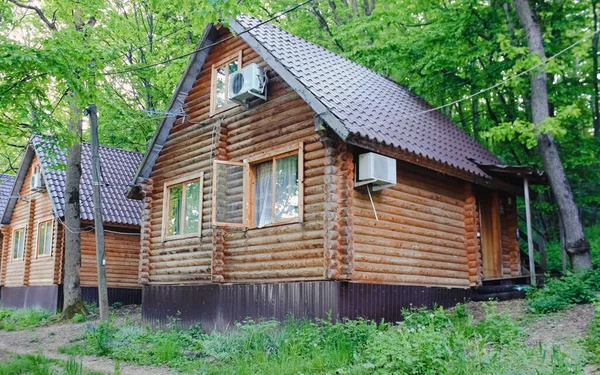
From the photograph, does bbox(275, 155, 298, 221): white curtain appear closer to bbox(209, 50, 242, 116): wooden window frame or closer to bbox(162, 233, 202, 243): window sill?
bbox(209, 50, 242, 116): wooden window frame

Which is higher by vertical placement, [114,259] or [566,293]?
[114,259]

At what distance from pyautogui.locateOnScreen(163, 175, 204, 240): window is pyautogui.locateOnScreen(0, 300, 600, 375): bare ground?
11.9 ft

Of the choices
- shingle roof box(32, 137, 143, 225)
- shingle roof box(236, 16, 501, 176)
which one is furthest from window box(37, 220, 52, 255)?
shingle roof box(236, 16, 501, 176)

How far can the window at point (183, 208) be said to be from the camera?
13.5 m

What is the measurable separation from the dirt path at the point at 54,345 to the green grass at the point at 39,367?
0.46 metres

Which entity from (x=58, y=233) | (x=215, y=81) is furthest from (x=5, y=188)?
(x=215, y=81)

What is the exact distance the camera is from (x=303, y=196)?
10812mm

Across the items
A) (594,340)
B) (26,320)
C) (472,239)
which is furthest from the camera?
(26,320)

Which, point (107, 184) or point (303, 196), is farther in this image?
point (107, 184)

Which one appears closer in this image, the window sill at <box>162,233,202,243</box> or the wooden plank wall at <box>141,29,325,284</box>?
the wooden plank wall at <box>141,29,325,284</box>

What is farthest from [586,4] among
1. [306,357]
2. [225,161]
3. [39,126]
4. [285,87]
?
[39,126]

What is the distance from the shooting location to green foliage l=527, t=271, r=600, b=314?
437 inches

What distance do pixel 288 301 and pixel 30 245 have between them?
16276 millimetres

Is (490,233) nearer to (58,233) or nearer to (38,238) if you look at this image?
(58,233)
